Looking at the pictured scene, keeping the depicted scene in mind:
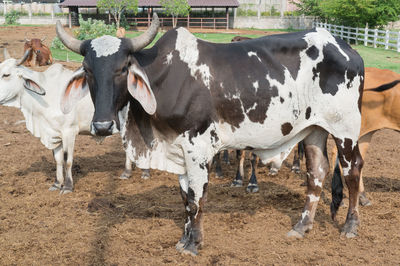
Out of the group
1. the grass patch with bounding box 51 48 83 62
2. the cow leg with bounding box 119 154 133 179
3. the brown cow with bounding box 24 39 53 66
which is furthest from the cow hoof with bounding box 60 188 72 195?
the grass patch with bounding box 51 48 83 62

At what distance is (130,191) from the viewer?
692cm

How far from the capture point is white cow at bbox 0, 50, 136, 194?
6758mm

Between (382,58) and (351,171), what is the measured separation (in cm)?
1781

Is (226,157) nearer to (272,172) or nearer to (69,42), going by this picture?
(272,172)

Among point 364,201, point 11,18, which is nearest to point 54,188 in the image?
point 364,201

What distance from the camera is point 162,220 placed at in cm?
568

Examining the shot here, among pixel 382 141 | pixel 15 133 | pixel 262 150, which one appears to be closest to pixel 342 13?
pixel 382 141

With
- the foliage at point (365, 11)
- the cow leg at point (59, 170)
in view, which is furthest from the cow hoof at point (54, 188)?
the foliage at point (365, 11)

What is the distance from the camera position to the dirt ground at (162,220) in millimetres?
4711

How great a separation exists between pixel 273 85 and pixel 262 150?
32.7 inches

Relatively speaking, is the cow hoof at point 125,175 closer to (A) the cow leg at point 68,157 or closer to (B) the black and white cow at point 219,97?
(A) the cow leg at point 68,157

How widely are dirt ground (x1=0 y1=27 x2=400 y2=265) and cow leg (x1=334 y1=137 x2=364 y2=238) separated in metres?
0.17

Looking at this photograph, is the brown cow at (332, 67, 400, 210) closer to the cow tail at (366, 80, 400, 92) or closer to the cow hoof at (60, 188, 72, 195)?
the cow tail at (366, 80, 400, 92)

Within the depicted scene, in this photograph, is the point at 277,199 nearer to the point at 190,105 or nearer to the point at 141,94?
the point at 190,105
